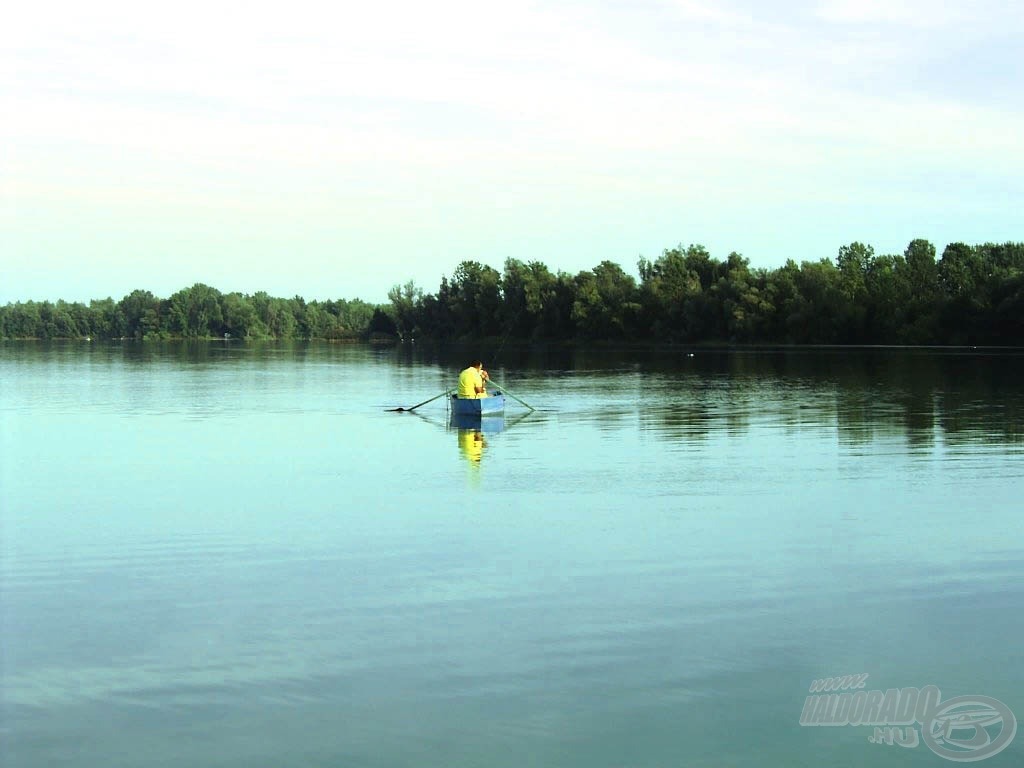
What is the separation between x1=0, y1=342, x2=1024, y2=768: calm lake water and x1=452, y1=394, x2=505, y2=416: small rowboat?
5254mm

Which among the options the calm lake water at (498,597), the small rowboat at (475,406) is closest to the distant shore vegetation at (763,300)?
the small rowboat at (475,406)

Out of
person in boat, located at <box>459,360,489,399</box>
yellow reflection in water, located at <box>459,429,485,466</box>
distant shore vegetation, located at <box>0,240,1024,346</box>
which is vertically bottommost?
yellow reflection in water, located at <box>459,429,485,466</box>

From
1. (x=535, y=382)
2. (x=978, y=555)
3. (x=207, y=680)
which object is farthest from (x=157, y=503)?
(x=535, y=382)

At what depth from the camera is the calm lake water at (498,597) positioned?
7.70m

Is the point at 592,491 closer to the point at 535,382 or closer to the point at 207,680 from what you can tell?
the point at 207,680

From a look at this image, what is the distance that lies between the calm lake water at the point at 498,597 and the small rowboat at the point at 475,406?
525 cm

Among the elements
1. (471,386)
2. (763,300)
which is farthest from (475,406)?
(763,300)

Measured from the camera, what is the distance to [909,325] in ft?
313

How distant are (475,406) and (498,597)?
66.4 feet

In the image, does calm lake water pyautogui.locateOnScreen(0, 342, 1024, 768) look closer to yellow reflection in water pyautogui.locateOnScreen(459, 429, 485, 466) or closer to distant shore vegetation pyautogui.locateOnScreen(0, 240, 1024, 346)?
yellow reflection in water pyautogui.locateOnScreen(459, 429, 485, 466)

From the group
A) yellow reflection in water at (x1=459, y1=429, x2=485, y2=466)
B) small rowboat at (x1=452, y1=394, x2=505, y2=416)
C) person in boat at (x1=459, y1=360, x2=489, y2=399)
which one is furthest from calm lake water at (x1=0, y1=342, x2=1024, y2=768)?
person in boat at (x1=459, y1=360, x2=489, y2=399)

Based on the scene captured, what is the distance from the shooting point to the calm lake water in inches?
303

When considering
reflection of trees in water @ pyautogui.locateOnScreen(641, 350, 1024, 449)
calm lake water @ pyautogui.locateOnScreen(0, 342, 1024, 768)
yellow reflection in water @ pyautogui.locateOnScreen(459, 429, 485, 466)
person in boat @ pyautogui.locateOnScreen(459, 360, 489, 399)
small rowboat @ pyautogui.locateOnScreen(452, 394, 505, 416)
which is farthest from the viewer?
person in boat @ pyautogui.locateOnScreen(459, 360, 489, 399)

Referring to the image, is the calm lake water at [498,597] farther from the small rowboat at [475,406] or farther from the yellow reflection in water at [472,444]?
the small rowboat at [475,406]
